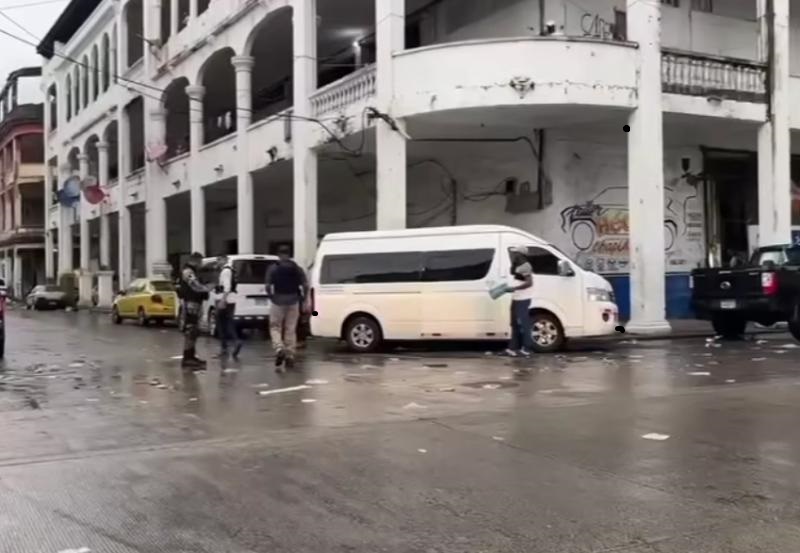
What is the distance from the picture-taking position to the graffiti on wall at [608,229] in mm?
21672

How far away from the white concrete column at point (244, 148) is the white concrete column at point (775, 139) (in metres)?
13.9

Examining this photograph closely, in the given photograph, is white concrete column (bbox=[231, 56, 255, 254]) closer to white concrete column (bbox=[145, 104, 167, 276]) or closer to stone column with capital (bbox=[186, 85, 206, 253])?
stone column with capital (bbox=[186, 85, 206, 253])

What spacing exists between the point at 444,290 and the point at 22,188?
5324 cm

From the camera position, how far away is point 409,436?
766cm

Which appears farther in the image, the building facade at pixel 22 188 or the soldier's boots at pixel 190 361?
the building facade at pixel 22 188

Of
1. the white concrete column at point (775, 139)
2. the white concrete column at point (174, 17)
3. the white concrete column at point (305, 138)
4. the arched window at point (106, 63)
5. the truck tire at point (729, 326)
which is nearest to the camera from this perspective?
the truck tire at point (729, 326)

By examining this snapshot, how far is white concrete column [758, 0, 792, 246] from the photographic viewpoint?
801 inches

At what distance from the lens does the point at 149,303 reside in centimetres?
2631

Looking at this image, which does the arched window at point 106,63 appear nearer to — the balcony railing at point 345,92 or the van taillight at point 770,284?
the balcony railing at point 345,92

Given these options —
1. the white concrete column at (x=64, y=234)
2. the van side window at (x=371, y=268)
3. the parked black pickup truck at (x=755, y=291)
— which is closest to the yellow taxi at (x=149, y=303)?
the van side window at (x=371, y=268)

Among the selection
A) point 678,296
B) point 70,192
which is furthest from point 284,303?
point 70,192

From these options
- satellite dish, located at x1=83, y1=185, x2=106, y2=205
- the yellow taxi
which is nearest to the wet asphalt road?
the yellow taxi

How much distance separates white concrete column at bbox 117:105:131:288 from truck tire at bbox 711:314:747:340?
26.7 m

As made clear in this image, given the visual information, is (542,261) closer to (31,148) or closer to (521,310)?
(521,310)
